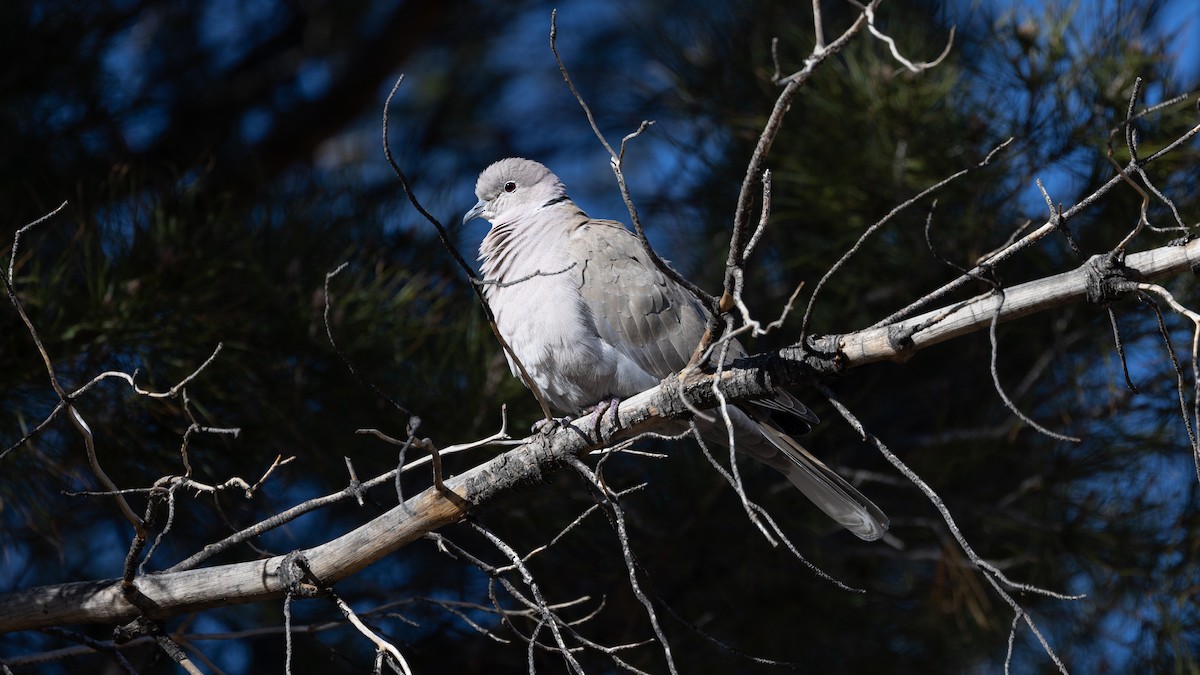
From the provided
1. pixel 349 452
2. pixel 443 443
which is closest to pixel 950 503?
pixel 443 443

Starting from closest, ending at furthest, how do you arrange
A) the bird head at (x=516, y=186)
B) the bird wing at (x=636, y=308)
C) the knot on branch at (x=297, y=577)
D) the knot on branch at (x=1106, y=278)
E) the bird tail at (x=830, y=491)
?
the knot on branch at (x=1106, y=278)
the knot on branch at (x=297, y=577)
the bird tail at (x=830, y=491)
the bird wing at (x=636, y=308)
the bird head at (x=516, y=186)

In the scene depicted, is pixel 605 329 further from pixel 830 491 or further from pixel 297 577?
pixel 297 577

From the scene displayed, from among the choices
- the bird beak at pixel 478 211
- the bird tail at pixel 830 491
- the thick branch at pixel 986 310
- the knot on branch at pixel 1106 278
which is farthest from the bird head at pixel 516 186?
the knot on branch at pixel 1106 278

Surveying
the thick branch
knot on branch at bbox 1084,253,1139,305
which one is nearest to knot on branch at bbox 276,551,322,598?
the thick branch

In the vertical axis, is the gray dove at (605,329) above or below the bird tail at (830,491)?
above

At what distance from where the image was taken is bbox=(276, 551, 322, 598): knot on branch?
187 centimetres

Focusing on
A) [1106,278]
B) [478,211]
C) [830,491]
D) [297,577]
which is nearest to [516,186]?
[478,211]

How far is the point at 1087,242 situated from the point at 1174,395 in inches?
19.4

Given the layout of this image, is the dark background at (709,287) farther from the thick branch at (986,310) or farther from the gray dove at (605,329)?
the thick branch at (986,310)

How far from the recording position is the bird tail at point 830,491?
7.56 ft

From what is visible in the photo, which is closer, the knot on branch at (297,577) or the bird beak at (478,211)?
the knot on branch at (297,577)

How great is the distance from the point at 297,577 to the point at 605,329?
3.16ft

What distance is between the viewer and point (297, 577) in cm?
188

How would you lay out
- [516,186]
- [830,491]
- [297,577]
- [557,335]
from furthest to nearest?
[516,186]
[557,335]
[830,491]
[297,577]
